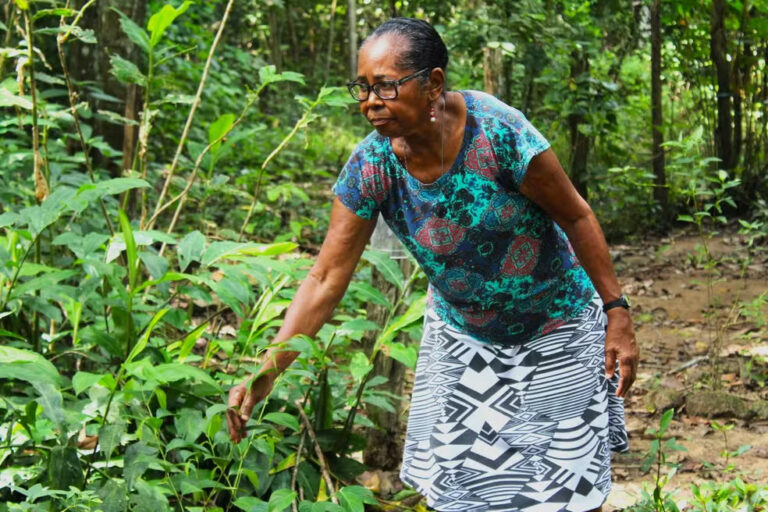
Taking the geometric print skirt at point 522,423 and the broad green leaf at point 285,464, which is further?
the broad green leaf at point 285,464

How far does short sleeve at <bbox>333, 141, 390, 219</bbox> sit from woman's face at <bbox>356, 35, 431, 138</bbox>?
7.6 inches

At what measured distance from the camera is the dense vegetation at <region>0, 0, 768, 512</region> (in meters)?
2.50

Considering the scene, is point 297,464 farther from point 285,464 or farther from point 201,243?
point 201,243

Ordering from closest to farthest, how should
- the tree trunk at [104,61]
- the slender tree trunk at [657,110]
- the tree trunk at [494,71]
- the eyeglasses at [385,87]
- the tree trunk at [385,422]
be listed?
the eyeglasses at [385,87]
the tree trunk at [385,422]
the tree trunk at [494,71]
the tree trunk at [104,61]
the slender tree trunk at [657,110]

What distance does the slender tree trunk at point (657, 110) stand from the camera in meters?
6.90

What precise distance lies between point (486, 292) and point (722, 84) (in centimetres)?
554

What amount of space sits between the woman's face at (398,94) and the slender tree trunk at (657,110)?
16.2 ft

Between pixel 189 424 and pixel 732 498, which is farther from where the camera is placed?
pixel 732 498

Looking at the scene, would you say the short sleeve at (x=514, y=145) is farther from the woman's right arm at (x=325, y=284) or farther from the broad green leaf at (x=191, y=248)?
the broad green leaf at (x=191, y=248)

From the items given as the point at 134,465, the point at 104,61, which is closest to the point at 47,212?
the point at 134,465

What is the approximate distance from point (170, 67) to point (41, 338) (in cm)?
509

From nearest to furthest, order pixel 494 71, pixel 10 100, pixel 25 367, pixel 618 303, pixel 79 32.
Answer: pixel 25 367 → pixel 618 303 → pixel 10 100 → pixel 79 32 → pixel 494 71

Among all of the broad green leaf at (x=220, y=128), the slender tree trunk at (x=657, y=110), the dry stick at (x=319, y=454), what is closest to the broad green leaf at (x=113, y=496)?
the dry stick at (x=319, y=454)

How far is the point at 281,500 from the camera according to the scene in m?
2.37
